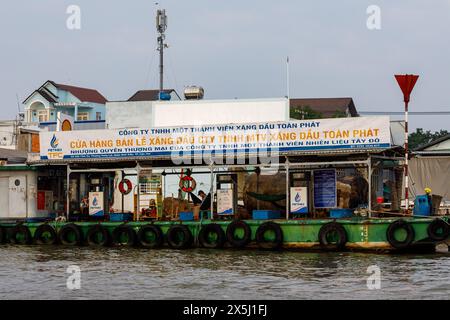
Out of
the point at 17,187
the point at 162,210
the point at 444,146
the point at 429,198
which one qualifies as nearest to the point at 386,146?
the point at 429,198

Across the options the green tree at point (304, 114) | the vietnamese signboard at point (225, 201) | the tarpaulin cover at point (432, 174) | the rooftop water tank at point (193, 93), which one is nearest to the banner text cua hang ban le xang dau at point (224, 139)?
the vietnamese signboard at point (225, 201)

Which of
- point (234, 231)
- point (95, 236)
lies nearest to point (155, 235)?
point (95, 236)

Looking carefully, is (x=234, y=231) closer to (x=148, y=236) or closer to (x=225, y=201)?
(x=225, y=201)

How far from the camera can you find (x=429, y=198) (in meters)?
24.7

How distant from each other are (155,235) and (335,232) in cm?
603

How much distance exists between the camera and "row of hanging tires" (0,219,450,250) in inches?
944

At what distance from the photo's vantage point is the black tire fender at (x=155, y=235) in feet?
89.7

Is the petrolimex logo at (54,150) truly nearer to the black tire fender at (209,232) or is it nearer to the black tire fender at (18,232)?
the black tire fender at (18,232)

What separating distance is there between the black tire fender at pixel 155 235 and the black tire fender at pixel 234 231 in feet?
7.96

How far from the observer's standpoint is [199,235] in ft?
87.7

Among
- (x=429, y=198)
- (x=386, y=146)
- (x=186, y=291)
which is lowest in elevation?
(x=186, y=291)

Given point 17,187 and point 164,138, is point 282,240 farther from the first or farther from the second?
point 17,187

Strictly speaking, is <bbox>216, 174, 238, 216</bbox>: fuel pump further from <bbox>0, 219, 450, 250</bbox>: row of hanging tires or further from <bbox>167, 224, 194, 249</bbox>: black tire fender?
<bbox>167, 224, 194, 249</bbox>: black tire fender

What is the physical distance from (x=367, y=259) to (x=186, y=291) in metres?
7.11
